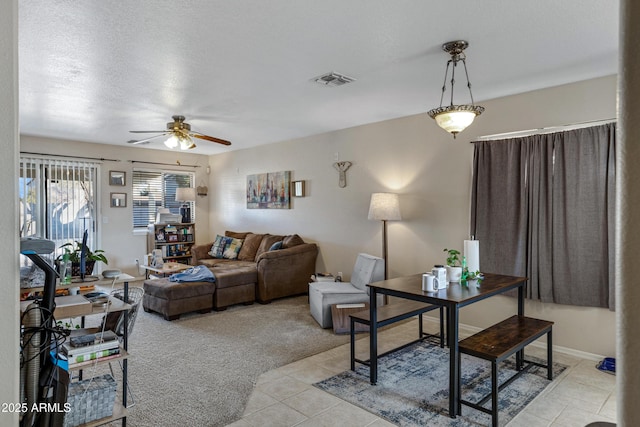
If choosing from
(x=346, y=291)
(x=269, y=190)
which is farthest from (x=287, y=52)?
(x=269, y=190)

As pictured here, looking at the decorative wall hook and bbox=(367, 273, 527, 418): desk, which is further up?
the decorative wall hook

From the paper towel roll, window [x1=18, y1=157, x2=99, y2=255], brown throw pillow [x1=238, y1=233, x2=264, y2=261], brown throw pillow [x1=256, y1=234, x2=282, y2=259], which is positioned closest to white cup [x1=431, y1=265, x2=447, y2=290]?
the paper towel roll

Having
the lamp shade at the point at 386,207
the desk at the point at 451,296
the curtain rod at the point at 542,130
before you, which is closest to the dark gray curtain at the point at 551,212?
the curtain rod at the point at 542,130

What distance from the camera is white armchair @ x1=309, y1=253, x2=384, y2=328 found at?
4371 millimetres

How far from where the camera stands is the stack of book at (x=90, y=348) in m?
2.09

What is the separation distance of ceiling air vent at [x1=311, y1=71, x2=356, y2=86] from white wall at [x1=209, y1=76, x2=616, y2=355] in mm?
1543

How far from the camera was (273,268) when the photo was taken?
5547 mm

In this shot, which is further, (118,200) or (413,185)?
(118,200)

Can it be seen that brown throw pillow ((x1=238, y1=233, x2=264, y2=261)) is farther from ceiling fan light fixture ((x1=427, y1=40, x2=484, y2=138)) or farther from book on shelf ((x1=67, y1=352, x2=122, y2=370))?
ceiling fan light fixture ((x1=427, y1=40, x2=484, y2=138))

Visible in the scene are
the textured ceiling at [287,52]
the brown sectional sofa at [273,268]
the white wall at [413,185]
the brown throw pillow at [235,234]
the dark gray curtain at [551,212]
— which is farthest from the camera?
the brown throw pillow at [235,234]

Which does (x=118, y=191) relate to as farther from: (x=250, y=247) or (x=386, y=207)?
(x=386, y=207)

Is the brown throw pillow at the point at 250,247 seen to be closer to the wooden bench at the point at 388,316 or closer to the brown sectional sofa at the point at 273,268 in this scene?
the brown sectional sofa at the point at 273,268

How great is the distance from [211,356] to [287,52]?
108 inches

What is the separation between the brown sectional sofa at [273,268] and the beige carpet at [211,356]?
0.75 feet
